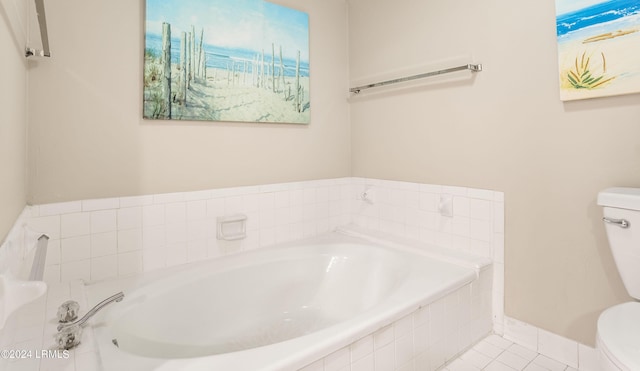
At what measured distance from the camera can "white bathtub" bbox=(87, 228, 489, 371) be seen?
106 centimetres

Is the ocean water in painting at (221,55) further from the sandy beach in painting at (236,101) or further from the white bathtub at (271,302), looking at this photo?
the white bathtub at (271,302)

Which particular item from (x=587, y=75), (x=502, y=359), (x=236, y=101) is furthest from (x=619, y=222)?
(x=236, y=101)

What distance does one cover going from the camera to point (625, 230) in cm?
126

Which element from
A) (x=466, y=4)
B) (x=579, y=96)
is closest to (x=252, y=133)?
(x=466, y=4)

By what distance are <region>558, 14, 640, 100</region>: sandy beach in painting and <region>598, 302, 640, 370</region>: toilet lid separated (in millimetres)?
877

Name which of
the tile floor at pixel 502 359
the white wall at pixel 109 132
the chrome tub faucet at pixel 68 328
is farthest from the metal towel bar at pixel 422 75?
the chrome tub faucet at pixel 68 328

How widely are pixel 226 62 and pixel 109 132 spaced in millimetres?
751

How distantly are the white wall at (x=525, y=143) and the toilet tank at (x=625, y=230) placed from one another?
16 cm

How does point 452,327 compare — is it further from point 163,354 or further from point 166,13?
point 166,13

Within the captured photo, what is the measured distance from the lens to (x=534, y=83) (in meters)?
1.62

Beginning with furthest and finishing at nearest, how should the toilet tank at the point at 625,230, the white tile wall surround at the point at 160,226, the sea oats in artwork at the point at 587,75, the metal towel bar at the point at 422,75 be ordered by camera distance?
the metal towel bar at the point at 422,75
the white tile wall surround at the point at 160,226
the sea oats in artwork at the point at 587,75
the toilet tank at the point at 625,230

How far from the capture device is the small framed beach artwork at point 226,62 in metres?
1.73

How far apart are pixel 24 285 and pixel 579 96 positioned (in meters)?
2.04

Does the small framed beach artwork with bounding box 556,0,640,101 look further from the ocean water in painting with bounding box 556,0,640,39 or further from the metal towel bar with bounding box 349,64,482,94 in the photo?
the metal towel bar with bounding box 349,64,482,94
